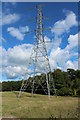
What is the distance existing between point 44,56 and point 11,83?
33.2 metres

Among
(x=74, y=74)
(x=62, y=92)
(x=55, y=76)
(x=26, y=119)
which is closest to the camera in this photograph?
(x=26, y=119)

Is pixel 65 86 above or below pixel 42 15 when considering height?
below

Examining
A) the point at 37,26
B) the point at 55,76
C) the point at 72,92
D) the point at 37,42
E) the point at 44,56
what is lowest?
the point at 72,92

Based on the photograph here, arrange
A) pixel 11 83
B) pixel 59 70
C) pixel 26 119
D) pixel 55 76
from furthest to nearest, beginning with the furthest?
pixel 11 83
pixel 59 70
pixel 55 76
pixel 26 119

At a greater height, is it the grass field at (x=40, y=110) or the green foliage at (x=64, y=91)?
the grass field at (x=40, y=110)

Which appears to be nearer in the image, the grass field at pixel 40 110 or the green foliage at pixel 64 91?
the grass field at pixel 40 110

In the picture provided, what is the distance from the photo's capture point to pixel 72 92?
2775cm

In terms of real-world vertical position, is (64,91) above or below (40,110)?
below

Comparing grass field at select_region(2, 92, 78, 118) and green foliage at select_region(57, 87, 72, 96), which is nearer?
grass field at select_region(2, 92, 78, 118)

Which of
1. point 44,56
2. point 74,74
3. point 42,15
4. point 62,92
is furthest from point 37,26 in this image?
point 74,74

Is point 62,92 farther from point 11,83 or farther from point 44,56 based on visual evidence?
point 11,83

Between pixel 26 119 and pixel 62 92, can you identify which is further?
pixel 62 92

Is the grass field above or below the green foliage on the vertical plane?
above

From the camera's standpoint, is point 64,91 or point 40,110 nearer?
point 40,110
